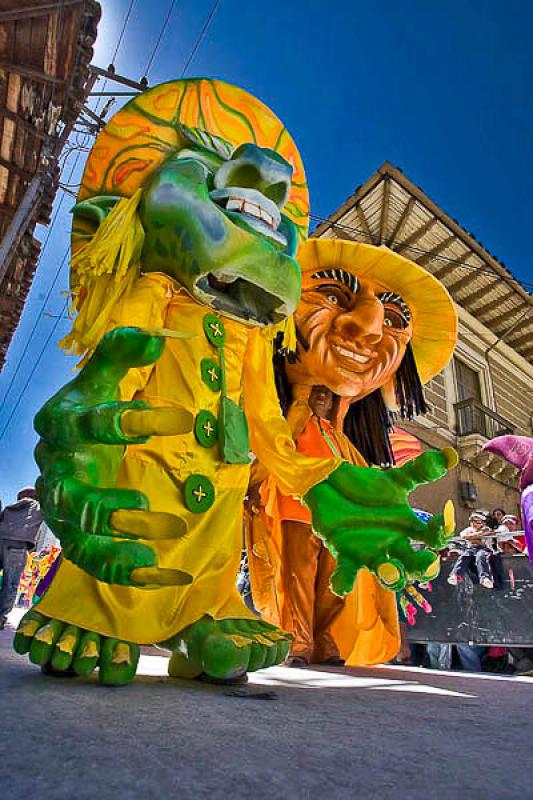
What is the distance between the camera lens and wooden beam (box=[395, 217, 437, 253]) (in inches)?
285

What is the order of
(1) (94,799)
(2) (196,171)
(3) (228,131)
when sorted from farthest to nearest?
1. (3) (228,131)
2. (2) (196,171)
3. (1) (94,799)

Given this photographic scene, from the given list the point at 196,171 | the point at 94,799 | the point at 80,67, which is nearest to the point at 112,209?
the point at 196,171

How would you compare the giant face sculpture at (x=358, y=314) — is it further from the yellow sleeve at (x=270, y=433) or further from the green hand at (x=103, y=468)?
the green hand at (x=103, y=468)

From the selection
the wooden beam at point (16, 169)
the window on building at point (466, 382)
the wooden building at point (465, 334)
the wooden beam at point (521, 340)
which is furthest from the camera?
the wooden beam at point (521, 340)

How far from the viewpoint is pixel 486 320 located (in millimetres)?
8977

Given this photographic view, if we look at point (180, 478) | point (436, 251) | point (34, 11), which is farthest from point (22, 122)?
point (436, 251)

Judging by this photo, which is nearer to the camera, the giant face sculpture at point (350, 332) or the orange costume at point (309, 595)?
the orange costume at point (309, 595)

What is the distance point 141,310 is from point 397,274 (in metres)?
1.40

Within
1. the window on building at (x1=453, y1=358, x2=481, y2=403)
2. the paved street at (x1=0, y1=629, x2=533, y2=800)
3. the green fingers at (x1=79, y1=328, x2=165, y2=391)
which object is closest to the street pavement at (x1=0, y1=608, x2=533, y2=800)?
the paved street at (x1=0, y1=629, x2=533, y2=800)

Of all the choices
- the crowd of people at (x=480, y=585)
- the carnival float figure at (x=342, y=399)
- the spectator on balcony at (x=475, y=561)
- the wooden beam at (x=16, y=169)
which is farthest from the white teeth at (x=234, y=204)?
the wooden beam at (x=16, y=169)

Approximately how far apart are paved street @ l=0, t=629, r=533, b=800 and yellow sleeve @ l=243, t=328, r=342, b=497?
0.57 m

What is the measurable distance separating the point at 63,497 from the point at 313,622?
155 centimetres

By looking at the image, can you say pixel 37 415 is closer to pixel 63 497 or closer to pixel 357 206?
pixel 63 497

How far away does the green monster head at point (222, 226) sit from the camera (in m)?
1.37
